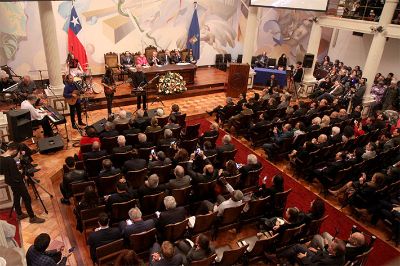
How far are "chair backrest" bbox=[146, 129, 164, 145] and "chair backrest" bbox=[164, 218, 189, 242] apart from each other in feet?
8.43

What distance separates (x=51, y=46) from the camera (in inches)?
317

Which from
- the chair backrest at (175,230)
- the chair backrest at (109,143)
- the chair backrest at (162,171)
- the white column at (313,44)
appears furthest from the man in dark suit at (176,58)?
the chair backrest at (175,230)

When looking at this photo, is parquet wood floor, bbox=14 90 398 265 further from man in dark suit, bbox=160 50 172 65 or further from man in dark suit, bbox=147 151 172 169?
Result: man in dark suit, bbox=160 50 172 65

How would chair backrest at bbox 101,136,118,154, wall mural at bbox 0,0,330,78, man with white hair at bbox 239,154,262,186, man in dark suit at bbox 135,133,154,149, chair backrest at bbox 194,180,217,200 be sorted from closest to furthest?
chair backrest at bbox 194,180,217,200, man with white hair at bbox 239,154,262,186, man in dark suit at bbox 135,133,154,149, chair backrest at bbox 101,136,118,154, wall mural at bbox 0,0,330,78

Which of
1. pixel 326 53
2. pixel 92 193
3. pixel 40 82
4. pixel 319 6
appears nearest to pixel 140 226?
pixel 92 193

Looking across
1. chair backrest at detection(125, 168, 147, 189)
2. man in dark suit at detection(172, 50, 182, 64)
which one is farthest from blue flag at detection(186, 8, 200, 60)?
chair backrest at detection(125, 168, 147, 189)

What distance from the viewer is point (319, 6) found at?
10945 mm

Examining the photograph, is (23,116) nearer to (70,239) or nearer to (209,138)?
(70,239)

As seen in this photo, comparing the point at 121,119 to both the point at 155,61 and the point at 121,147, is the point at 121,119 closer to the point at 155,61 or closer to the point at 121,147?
the point at 121,147

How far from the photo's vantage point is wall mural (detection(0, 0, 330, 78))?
9.91 m

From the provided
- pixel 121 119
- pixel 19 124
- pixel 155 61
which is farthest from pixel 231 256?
pixel 155 61

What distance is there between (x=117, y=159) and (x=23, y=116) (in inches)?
91.1

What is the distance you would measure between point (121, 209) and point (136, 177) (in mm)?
907

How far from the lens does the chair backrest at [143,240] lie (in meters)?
3.96
